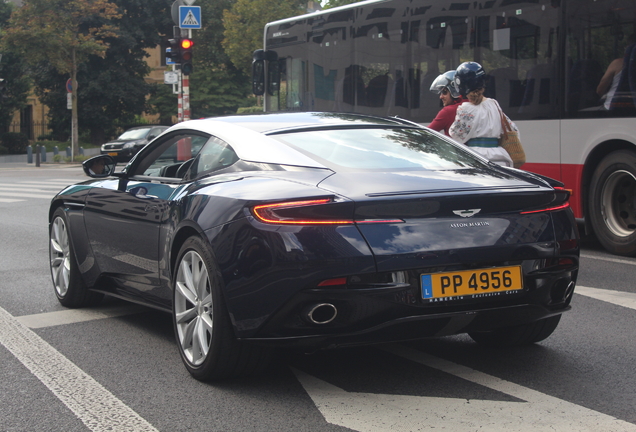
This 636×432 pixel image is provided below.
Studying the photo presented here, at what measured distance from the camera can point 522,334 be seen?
4.86 meters

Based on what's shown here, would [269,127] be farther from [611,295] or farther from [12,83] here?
[12,83]

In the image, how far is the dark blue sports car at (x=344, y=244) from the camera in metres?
3.84

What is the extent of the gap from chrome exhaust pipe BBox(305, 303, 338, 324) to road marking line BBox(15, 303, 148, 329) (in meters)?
2.69

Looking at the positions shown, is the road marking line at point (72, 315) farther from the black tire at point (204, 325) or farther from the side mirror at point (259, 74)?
the side mirror at point (259, 74)

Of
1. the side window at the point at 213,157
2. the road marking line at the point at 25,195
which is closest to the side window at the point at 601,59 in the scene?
the side window at the point at 213,157

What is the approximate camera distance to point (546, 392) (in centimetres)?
A: 407

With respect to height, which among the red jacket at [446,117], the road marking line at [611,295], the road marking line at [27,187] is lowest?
the road marking line at [611,295]

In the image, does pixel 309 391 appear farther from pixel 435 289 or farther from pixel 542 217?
pixel 542 217

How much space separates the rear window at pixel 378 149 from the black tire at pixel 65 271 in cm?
235

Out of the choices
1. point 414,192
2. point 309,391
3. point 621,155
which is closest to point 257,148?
point 414,192

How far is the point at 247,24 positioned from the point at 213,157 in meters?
45.4

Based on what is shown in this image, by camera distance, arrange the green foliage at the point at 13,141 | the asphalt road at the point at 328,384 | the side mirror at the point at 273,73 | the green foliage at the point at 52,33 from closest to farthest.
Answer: the asphalt road at the point at 328,384 < the side mirror at the point at 273,73 < the green foliage at the point at 52,33 < the green foliage at the point at 13,141

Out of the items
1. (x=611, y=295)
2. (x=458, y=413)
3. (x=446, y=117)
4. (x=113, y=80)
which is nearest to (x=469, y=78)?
(x=446, y=117)

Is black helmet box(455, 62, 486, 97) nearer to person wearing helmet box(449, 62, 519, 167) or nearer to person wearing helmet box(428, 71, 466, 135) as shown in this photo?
person wearing helmet box(449, 62, 519, 167)
